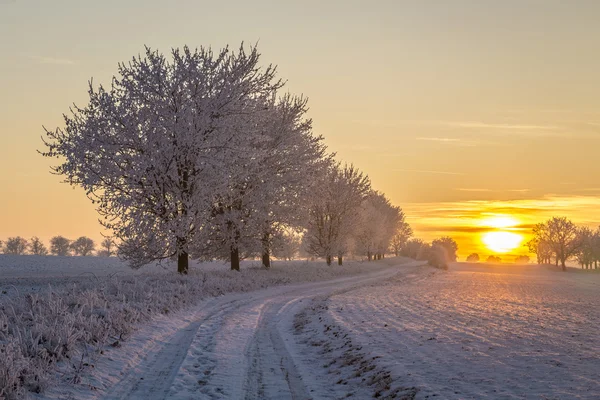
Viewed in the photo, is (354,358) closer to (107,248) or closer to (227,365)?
(227,365)

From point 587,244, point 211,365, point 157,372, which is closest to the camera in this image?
point 157,372

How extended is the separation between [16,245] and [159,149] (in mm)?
105566

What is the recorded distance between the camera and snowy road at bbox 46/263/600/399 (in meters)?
8.05

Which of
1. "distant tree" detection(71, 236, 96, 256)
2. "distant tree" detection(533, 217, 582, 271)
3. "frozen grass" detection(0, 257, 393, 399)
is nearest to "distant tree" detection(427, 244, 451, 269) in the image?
"distant tree" detection(533, 217, 582, 271)

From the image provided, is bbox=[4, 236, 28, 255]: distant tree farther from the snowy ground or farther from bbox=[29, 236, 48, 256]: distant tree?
the snowy ground

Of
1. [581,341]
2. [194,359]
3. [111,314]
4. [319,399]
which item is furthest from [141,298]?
[581,341]

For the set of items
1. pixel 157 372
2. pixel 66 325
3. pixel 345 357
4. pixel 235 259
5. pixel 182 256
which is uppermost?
pixel 182 256

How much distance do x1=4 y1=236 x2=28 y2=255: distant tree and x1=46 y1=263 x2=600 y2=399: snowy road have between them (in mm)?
112422

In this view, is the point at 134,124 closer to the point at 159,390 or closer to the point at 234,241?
the point at 234,241

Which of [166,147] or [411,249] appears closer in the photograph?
[166,147]

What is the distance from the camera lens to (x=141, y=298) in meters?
15.7

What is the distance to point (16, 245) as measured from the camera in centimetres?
11188

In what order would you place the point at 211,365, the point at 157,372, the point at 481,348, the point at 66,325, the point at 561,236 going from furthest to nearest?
the point at 561,236 → the point at 481,348 → the point at 211,365 → the point at 66,325 → the point at 157,372

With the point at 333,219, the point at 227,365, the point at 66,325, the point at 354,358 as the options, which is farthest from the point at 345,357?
the point at 333,219
